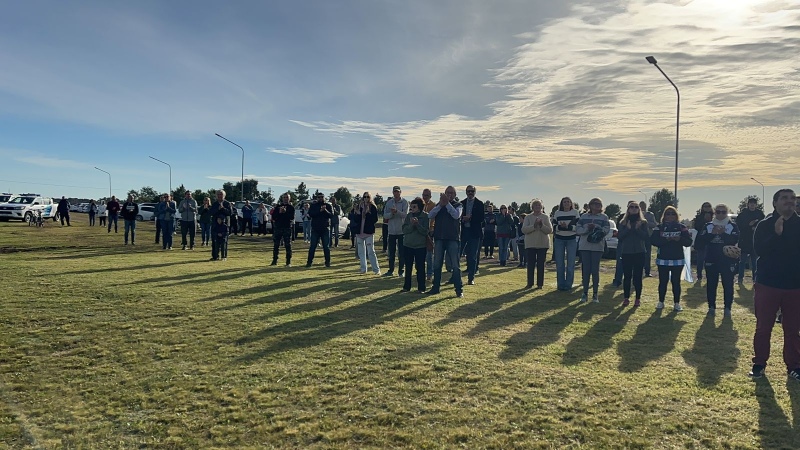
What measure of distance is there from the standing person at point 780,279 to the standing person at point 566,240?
4.87 m

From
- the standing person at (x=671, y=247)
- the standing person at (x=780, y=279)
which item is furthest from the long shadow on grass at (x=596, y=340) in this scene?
the standing person at (x=780, y=279)

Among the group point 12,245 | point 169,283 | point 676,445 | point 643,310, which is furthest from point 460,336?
point 12,245

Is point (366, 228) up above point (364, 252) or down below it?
above

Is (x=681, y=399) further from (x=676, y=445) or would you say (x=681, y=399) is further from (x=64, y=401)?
(x=64, y=401)

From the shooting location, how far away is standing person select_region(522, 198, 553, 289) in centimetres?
1048

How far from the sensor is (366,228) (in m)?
11.9

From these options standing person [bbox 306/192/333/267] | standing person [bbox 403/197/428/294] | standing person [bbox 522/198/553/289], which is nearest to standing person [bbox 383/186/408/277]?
standing person [bbox 306/192/333/267]

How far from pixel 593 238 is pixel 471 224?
2568 millimetres

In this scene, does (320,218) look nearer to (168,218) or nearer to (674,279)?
(168,218)

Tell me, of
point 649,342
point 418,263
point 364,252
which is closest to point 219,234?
point 364,252

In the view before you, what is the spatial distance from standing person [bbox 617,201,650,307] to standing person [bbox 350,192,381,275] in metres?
5.30

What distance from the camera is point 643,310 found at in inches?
340

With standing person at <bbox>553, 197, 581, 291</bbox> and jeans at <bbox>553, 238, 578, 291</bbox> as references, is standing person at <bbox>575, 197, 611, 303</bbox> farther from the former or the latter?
jeans at <bbox>553, 238, 578, 291</bbox>

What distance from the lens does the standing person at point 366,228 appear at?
11789mm
